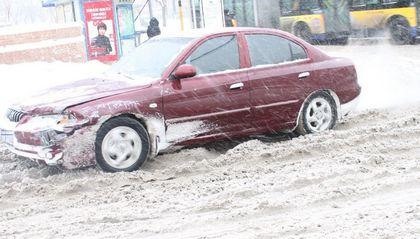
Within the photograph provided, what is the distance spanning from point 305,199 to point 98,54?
13516mm

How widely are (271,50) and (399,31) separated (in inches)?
552


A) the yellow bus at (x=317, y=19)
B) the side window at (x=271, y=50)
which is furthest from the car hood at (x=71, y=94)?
the yellow bus at (x=317, y=19)

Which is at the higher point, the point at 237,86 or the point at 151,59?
the point at 151,59

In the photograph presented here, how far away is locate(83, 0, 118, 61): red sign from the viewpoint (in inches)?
699

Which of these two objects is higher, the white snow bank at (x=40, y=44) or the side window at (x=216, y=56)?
the white snow bank at (x=40, y=44)

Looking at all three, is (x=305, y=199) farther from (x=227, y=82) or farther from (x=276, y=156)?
(x=227, y=82)

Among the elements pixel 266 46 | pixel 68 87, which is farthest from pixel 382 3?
pixel 68 87

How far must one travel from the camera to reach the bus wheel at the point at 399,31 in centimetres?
2028

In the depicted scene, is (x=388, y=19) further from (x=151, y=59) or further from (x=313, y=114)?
(x=151, y=59)

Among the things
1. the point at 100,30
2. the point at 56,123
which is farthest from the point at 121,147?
the point at 100,30

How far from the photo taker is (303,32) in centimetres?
2503

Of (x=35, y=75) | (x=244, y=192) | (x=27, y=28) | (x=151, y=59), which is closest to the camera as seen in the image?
(x=244, y=192)

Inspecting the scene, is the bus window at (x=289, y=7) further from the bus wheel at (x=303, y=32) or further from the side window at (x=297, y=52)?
the side window at (x=297, y=52)

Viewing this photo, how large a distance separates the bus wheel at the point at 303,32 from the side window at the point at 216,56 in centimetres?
1764
